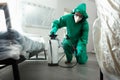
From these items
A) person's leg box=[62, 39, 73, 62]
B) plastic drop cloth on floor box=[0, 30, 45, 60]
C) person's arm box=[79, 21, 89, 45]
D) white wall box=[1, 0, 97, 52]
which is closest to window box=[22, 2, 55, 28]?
white wall box=[1, 0, 97, 52]

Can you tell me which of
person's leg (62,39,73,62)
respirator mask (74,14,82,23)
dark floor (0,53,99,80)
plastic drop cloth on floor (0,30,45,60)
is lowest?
dark floor (0,53,99,80)

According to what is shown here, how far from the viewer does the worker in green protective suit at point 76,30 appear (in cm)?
277

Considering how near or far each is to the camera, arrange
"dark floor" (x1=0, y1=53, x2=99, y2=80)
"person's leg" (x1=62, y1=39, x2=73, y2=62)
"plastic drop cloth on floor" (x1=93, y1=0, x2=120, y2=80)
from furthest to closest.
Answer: "person's leg" (x1=62, y1=39, x2=73, y2=62) < "dark floor" (x1=0, y1=53, x2=99, y2=80) < "plastic drop cloth on floor" (x1=93, y1=0, x2=120, y2=80)

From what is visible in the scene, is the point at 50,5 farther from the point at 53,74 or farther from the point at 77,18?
the point at 53,74

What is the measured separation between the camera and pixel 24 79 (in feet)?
5.12

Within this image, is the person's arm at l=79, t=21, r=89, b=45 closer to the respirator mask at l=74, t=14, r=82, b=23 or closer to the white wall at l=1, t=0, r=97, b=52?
the respirator mask at l=74, t=14, r=82, b=23

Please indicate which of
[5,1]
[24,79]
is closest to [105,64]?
[24,79]

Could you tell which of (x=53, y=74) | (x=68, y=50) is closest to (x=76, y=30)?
(x=68, y=50)

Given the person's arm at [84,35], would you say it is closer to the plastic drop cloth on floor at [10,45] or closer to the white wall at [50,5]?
the white wall at [50,5]

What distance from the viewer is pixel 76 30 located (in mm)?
2859

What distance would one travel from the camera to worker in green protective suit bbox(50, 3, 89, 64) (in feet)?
9.07

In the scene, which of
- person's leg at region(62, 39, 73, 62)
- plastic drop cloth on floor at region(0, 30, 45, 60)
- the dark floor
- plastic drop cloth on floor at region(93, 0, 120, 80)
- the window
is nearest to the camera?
plastic drop cloth on floor at region(93, 0, 120, 80)

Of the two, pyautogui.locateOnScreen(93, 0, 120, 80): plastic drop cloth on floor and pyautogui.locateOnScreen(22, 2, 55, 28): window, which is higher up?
pyautogui.locateOnScreen(22, 2, 55, 28): window

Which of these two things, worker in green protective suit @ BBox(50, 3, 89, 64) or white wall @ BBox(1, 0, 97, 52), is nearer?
white wall @ BBox(1, 0, 97, 52)
